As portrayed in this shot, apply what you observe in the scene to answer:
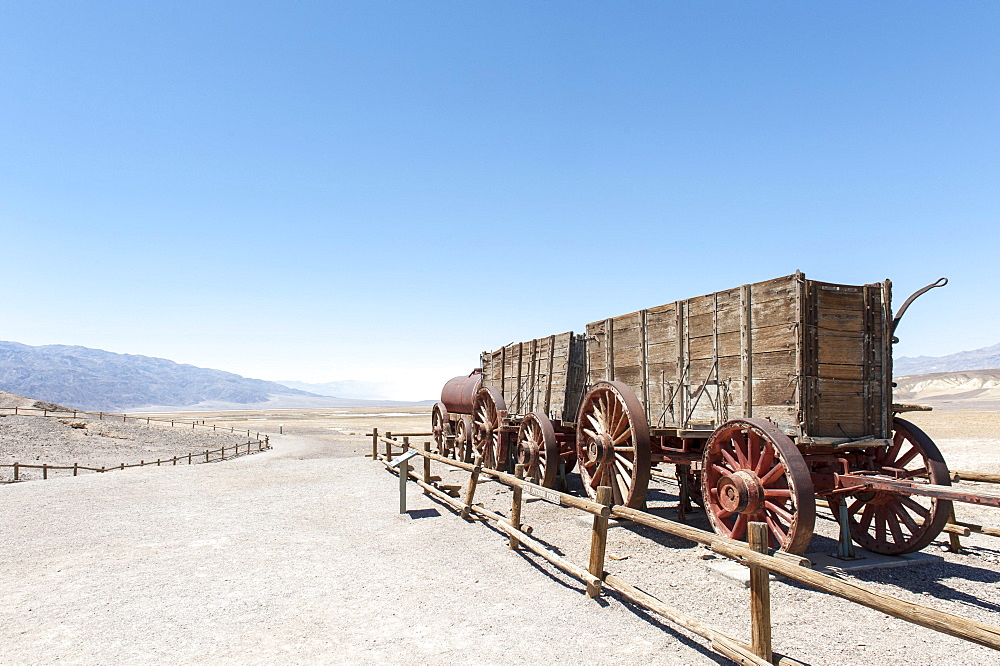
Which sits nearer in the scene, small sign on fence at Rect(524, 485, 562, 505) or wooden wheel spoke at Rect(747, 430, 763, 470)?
wooden wheel spoke at Rect(747, 430, 763, 470)

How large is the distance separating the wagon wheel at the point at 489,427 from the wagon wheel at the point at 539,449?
4.01 ft

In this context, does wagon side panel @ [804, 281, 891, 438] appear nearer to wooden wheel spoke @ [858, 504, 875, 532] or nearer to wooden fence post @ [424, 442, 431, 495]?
wooden wheel spoke @ [858, 504, 875, 532]

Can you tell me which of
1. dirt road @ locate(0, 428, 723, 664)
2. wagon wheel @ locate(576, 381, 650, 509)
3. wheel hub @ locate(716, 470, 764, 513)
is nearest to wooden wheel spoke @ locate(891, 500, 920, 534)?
wheel hub @ locate(716, 470, 764, 513)

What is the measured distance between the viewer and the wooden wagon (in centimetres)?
704

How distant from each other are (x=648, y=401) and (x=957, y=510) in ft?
21.6

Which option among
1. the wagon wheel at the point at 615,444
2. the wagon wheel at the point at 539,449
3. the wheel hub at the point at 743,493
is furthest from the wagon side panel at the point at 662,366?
the wagon wheel at the point at 539,449

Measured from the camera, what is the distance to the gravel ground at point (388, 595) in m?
5.24

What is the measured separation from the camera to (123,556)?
8.49 meters

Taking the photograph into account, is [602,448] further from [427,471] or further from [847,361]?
[427,471]

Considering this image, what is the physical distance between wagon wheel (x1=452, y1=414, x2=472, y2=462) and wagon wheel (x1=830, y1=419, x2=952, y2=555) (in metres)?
Result: 10.1

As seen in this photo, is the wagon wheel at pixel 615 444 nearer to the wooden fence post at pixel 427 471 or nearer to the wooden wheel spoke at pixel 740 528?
the wooden wheel spoke at pixel 740 528

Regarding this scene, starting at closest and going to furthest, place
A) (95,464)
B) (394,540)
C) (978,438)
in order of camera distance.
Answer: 1. (394,540)
2. (978,438)
3. (95,464)

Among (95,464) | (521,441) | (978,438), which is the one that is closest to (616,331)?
(521,441)

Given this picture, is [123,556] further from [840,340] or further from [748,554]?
[840,340]
